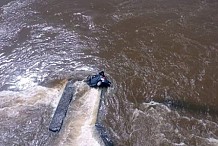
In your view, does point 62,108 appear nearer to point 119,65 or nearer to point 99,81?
point 99,81

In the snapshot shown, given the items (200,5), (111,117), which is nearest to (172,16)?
(200,5)

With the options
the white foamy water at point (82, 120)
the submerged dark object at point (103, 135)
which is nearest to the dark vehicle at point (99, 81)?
the white foamy water at point (82, 120)

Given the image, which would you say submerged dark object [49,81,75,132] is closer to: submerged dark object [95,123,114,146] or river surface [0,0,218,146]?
river surface [0,0,218,146]

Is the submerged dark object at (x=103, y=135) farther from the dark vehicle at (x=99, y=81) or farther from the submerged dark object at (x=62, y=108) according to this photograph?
the dark vehicle at (x=99, y=81)

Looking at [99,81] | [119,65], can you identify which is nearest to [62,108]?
[99,81]

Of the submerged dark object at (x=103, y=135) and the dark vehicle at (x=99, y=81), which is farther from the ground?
the dark vehicle at (x=99, y=81)

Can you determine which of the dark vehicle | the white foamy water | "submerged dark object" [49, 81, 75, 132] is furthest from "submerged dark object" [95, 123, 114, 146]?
the dark vehicle
